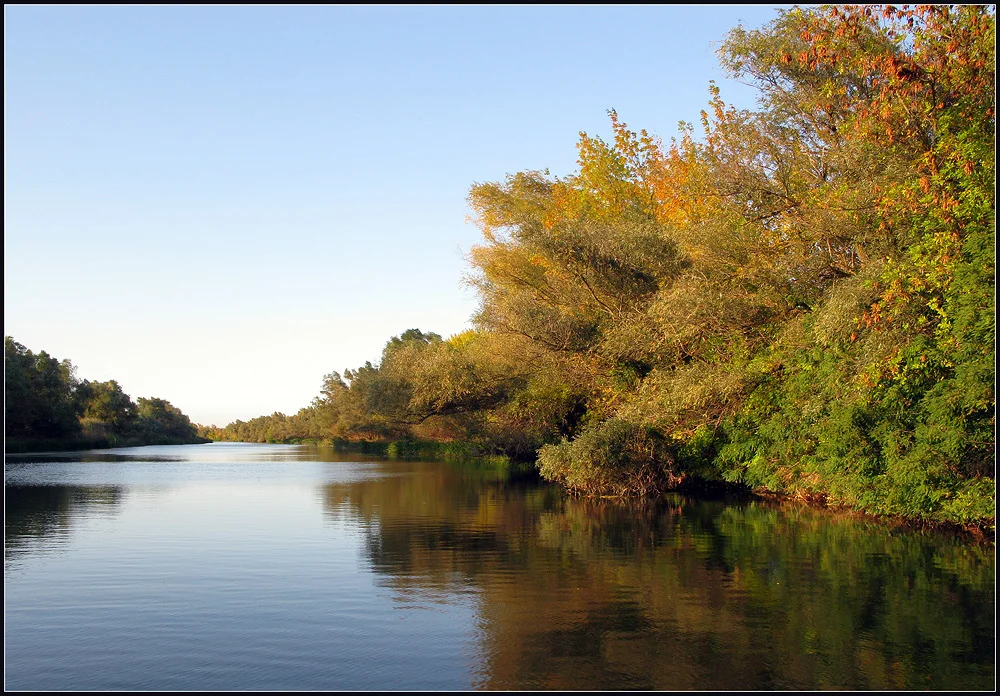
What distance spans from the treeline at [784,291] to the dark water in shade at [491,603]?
8.28ft

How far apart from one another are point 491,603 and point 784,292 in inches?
591

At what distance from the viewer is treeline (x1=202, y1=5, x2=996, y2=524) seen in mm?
15234

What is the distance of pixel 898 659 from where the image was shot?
28.7 ft

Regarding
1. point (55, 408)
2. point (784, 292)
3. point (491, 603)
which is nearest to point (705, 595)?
point (491, 603)

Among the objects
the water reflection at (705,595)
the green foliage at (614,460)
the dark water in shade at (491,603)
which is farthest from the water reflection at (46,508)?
the green foliage at (614,460)

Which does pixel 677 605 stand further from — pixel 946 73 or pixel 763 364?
pixel 763 364

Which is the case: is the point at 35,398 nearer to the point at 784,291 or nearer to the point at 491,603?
the point at 784,291

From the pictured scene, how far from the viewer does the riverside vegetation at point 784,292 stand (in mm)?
15234

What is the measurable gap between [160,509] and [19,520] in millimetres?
3940

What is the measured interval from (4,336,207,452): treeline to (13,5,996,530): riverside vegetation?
144ft

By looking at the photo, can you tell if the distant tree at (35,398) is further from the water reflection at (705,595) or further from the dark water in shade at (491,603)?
the water reflection at (705,595)

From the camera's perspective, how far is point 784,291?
23.0 meters

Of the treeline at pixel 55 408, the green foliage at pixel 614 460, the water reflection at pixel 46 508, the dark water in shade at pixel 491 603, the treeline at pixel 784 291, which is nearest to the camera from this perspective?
the dark water in shade at pixel 491 603

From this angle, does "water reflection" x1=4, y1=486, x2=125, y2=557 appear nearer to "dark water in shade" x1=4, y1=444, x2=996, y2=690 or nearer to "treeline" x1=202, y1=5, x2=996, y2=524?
"dark water in shade" x1=4, y1=444, x2=996, y2=690
